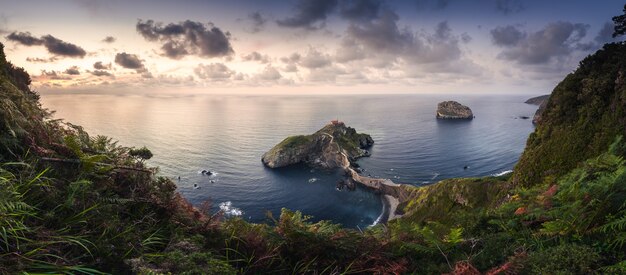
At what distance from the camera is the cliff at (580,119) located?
83.5ft

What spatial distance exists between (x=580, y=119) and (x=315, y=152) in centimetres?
9144

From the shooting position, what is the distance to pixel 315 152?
384 ft

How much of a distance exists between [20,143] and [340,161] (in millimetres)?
105729

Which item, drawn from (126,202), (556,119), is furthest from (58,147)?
(556,119)

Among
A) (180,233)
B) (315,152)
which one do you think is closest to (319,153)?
(315,152)

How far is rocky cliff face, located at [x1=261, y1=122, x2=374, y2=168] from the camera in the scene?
111 m

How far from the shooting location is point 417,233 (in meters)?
7.32

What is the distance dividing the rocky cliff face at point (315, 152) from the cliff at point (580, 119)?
77.7 meters

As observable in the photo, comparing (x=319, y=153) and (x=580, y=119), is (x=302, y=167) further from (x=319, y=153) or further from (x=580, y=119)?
(x=580, y=119)

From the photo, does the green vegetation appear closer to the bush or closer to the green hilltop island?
the green hilltop island

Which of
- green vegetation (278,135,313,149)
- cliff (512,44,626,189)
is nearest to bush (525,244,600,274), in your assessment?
cliff (512,44,626,189)

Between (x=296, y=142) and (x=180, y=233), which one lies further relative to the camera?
(x=296, y=142)

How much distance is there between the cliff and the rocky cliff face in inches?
3060

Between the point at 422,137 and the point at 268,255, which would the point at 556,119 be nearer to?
the point at 268,255
